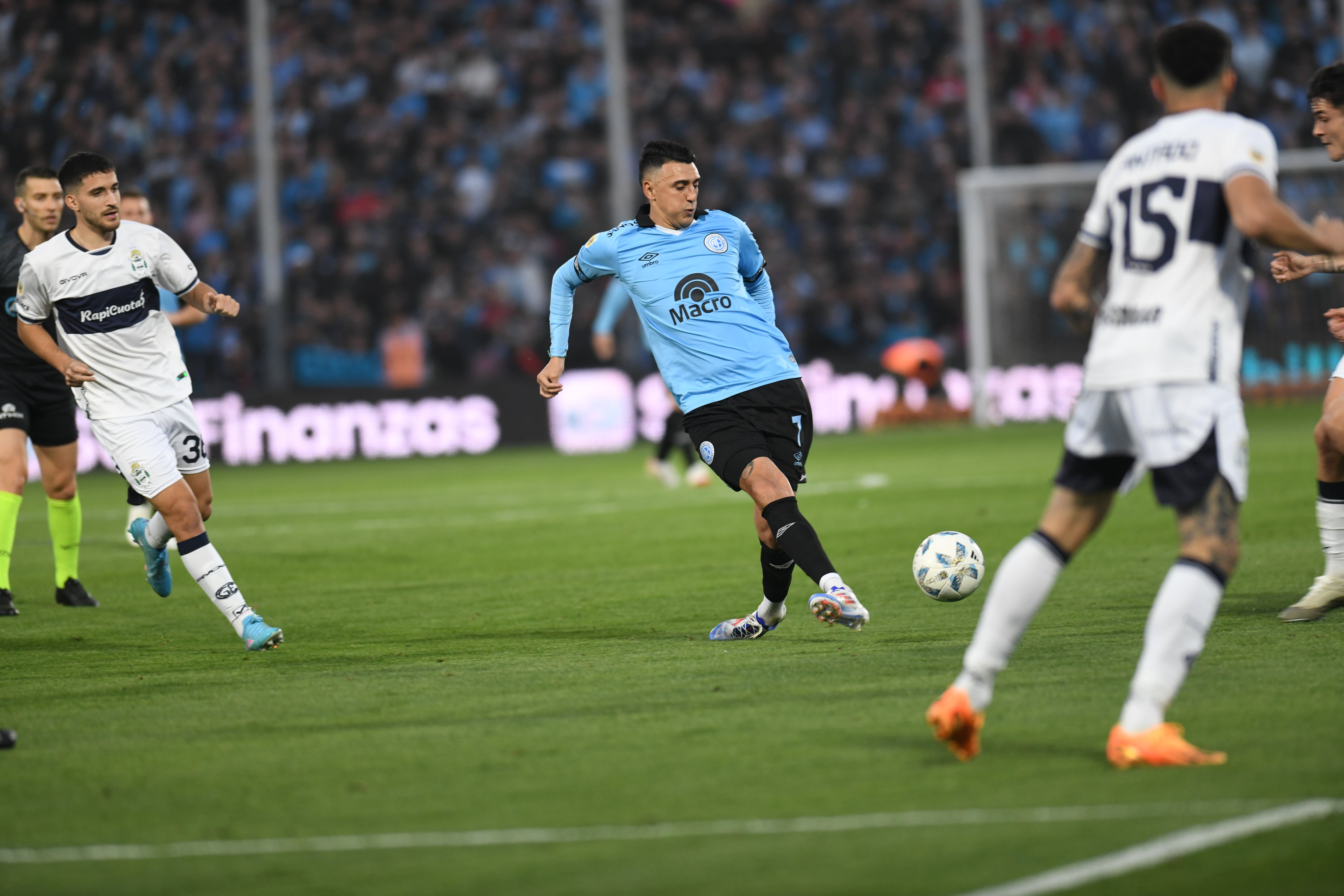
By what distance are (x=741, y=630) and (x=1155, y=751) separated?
3.02 m

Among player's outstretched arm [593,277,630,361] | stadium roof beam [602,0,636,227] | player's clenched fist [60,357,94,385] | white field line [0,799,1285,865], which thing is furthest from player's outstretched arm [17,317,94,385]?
stadium roof beam [602,0,636,227]

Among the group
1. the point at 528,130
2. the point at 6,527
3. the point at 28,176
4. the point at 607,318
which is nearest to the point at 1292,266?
the point at 28,176

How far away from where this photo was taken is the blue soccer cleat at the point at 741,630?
7215 millimetres

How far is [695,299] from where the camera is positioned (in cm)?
729

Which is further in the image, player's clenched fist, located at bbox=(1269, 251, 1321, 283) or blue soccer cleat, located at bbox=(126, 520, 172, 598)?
blue soccer cleat, located at bbox=(126, 520, 172, 598)

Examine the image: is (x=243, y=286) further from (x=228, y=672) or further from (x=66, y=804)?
(x=66, y=804)

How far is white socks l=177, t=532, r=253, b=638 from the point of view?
7445 millimetres

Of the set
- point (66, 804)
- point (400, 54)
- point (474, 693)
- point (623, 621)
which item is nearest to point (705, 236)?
point (623, 621)

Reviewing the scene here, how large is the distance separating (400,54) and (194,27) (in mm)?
3195

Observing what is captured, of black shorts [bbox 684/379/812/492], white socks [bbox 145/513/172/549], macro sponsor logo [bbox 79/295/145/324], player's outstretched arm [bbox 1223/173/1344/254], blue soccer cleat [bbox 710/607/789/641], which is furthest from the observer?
white socks [bbox 145/513/172/549]

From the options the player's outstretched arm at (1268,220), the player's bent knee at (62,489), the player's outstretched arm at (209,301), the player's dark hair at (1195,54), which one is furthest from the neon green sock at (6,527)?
the player's outstretched arm at (1268,220)

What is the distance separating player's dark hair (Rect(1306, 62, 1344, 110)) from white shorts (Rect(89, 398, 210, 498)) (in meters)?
5.20

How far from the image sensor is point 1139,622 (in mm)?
7125

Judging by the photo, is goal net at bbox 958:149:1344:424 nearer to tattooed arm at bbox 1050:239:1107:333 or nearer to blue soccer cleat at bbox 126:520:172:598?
blue soccer cleat at bbox 126:520:172:598
